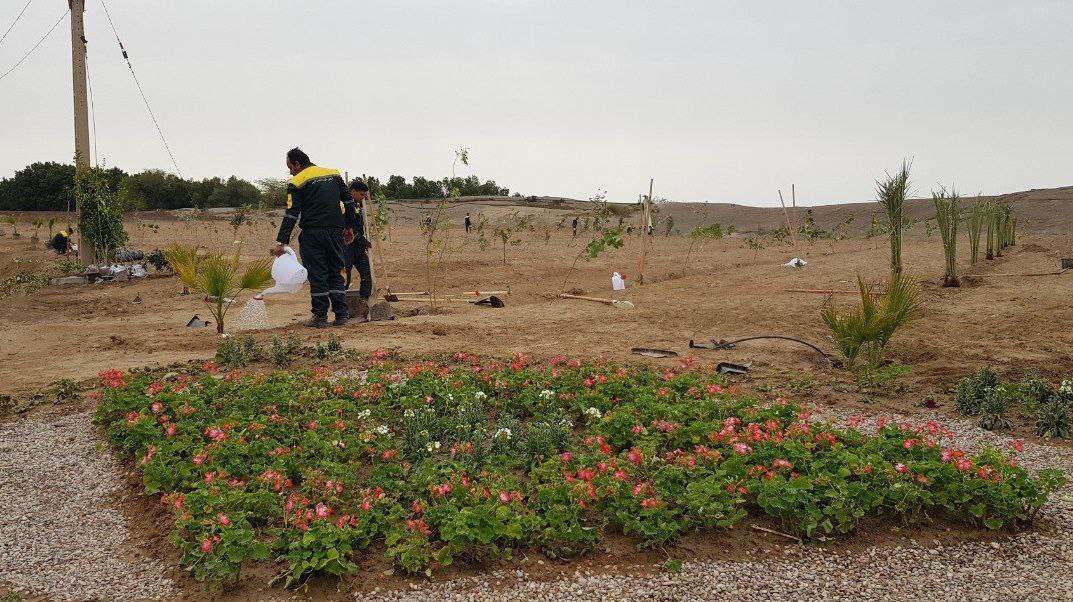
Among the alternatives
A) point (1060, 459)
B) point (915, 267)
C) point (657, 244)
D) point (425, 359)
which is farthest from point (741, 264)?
point (1060, 459)

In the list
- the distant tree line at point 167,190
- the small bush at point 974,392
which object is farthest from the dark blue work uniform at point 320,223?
the distant tree line at point 167,190

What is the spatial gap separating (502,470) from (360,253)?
711cm

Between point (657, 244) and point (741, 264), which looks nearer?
point (741, 264)

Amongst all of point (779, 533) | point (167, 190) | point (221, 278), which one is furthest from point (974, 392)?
point (167, 190)

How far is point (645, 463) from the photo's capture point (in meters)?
4.70

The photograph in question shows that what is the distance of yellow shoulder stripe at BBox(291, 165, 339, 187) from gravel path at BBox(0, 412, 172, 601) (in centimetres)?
432

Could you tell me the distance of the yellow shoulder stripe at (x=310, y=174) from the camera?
383 inches

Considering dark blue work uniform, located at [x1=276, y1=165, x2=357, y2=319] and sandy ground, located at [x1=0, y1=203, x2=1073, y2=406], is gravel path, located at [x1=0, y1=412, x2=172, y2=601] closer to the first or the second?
sandy ground, located at [x1=0, y1=203, x2=1073, y2=406]

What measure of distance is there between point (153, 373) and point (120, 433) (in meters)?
1.99

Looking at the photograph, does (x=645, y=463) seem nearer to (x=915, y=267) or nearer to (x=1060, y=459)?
(x=1060, y=459)

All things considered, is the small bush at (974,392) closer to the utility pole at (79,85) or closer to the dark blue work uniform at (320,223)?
the dark blue work uniform at (320,223)

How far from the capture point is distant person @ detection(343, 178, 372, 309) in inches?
433

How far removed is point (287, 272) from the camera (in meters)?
9.42

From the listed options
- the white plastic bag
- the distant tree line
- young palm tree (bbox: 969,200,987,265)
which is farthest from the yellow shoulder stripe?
the distant tree line
